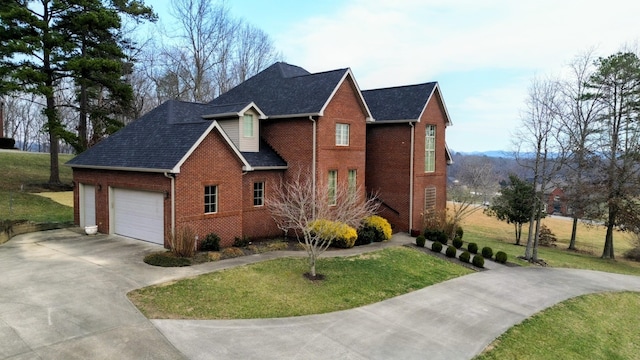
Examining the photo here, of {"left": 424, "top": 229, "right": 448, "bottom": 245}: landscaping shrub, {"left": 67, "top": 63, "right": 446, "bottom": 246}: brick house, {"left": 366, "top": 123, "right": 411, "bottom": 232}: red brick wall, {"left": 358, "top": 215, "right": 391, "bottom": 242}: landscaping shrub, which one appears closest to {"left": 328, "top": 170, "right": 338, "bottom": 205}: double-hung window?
{"left": 67, "top": 63, "right": 446, "bottom": 246}: brick house

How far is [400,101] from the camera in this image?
24953mm

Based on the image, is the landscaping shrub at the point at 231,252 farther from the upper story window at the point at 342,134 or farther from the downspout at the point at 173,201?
the upper story window at the point at 342,134

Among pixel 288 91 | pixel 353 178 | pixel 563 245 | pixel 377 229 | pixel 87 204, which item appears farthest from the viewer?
pixel 563 245

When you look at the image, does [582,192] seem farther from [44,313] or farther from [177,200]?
[44,313]

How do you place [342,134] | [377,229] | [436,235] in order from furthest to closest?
[436,235] < [342,134] < [377,229]

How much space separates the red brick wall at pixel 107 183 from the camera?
51.9 feet

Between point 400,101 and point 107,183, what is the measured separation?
17219 millimetres

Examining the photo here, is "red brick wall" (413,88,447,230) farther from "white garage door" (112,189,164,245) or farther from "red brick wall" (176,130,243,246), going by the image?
"white garage door" (112,189,164,245)

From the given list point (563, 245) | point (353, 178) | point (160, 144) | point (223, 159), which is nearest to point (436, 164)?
point (353, 178)

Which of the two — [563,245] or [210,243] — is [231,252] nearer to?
[210,243]

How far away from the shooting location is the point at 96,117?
99.7 ft

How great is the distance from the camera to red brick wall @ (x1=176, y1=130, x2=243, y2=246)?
15.8 m

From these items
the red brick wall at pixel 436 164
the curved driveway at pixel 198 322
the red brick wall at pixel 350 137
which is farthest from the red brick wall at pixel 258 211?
the red brick wall at pixel 436 164

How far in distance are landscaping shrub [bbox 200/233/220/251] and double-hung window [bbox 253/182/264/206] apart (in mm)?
3476
